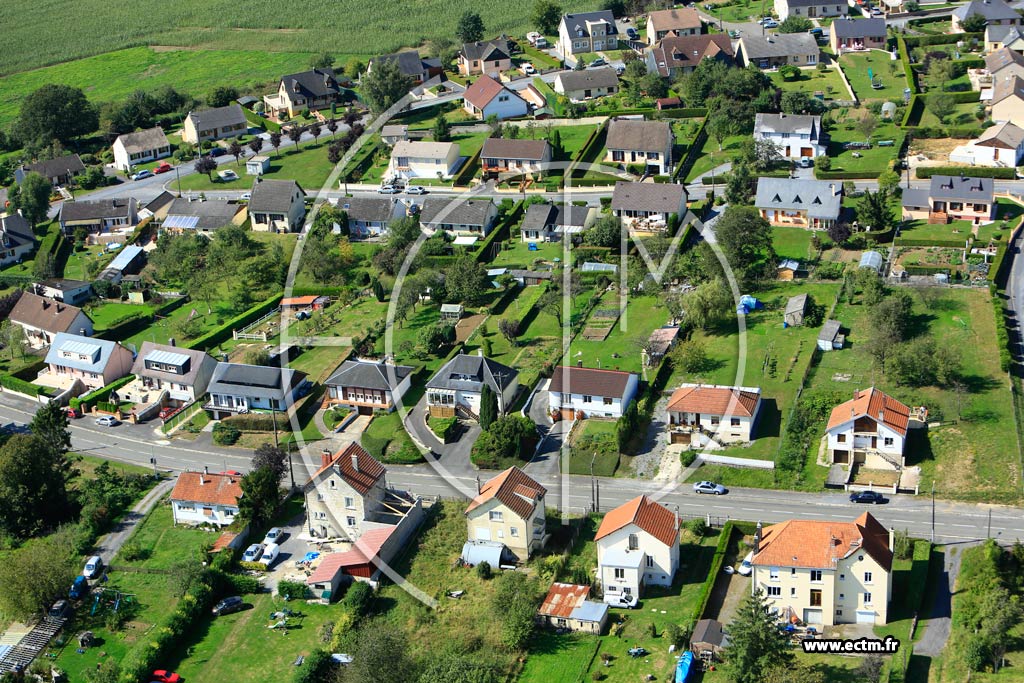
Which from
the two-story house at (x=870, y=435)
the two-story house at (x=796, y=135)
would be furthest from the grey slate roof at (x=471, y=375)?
the two-story house at (x=796, y=135)

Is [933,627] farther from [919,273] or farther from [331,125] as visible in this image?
[331,125]

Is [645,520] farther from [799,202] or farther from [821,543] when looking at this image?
[799,202]

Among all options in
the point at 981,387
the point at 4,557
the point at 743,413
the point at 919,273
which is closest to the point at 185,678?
the point at 4,557

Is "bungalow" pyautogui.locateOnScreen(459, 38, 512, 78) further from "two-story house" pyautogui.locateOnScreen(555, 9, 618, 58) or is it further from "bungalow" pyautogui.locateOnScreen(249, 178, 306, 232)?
"bungalow" pyautogui.locateOnScreen(249, 178, 306, 232)

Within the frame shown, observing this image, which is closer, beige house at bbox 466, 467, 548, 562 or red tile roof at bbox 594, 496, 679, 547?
red tile roof at bbox 594, 496, 679, 547

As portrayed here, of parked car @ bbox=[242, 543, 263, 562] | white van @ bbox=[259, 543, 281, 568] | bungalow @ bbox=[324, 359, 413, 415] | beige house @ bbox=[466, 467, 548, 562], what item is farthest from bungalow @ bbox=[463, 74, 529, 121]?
parked car @ bbox=[242, 543, 263, 562]

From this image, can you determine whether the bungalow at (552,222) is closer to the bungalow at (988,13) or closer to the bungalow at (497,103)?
the bungalow at (497,103)

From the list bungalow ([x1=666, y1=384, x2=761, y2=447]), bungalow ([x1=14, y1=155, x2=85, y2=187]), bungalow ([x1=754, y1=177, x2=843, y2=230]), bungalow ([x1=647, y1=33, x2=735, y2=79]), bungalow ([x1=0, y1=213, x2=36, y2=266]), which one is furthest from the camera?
bungalow ([x1=647, y1=33, x2=735, y2=79])
